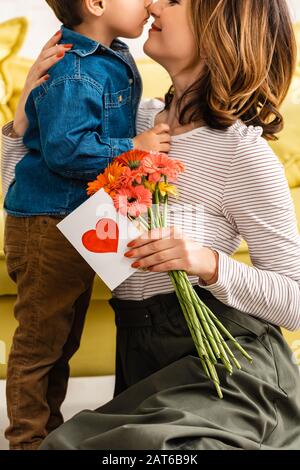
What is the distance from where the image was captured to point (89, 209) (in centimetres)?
135

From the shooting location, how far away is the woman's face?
1.59m

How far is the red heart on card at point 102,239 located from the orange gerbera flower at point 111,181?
59 millimetres

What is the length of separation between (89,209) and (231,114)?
36 centimetres

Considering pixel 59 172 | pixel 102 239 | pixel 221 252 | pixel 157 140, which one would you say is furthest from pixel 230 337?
pixel 59 172

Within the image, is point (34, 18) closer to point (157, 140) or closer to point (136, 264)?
point (157, 140)

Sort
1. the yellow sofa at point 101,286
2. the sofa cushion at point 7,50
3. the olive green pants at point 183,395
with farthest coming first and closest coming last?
the sofa cushion at point 7,50 → the yellow sofa at point 101,286 → the olive green pants at point 183,395

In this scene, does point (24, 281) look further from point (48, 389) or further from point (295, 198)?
point (295, 198)

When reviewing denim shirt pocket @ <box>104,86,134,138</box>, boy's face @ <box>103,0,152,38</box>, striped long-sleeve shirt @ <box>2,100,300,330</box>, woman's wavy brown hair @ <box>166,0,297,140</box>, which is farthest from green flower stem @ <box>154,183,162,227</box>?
boy's face @ <box>103,0,152,38</box>

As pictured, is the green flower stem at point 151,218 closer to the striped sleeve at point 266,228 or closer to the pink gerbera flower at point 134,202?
the pink gerbera flower at point 134,202

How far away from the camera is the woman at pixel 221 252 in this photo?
1330 mm

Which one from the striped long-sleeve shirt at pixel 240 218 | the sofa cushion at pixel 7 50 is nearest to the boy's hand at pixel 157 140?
the striped long-sleeve shirt at pixel 240 218

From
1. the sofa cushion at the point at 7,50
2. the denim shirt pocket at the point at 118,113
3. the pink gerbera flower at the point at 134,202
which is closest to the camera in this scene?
the pink gerbera flower at the point at 134,202

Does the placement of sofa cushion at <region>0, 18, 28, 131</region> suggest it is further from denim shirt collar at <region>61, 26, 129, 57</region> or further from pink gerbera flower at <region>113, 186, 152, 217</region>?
pink gerbera flower at <region>113, 186, 152, 217</region>

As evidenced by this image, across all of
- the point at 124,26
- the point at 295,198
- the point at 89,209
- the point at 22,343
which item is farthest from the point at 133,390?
the point at 295,198
